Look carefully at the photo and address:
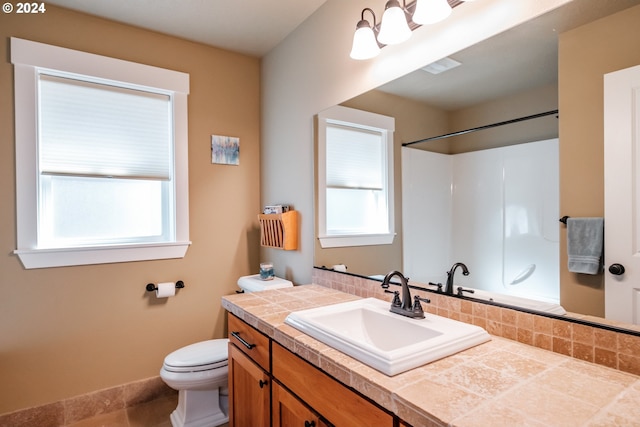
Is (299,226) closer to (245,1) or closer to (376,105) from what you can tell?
(376,105)

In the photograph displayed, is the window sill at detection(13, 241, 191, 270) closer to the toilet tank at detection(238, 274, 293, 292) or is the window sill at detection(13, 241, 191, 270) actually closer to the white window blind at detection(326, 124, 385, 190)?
the toilet tank at detection(238, 274, 293, 292)

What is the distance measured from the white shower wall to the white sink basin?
0.70ft

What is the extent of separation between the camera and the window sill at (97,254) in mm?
1970

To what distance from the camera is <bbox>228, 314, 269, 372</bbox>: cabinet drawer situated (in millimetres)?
1354

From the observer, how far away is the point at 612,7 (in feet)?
3.04

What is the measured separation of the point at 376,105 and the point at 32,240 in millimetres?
2079

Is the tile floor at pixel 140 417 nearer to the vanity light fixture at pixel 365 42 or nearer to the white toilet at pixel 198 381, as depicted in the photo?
the white toilet at pixel 198 381

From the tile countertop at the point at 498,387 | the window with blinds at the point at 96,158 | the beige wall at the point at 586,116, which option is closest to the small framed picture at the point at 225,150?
the window with blinds at the point at 96,158

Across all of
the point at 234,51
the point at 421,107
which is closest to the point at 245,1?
the point at 234,51

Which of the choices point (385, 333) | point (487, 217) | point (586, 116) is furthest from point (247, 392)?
point (586, 116)

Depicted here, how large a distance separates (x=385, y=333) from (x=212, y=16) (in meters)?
2.10

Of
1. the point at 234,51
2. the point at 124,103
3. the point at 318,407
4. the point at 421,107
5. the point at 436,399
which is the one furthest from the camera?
the point at 234,51

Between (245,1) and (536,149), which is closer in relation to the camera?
(536,149)

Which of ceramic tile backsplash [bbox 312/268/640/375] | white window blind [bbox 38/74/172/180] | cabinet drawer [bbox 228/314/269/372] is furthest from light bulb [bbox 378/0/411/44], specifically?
white window blind [bbox 38/74/172/180]
